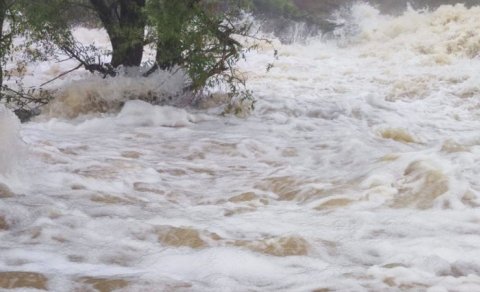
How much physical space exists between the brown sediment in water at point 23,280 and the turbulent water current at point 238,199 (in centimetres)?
1

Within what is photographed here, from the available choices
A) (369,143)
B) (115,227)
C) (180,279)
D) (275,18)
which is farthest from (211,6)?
(275,18)

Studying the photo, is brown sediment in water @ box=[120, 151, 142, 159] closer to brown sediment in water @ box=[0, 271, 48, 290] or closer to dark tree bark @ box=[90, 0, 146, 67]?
dark tree bark @ box=[90, 0, 146, 67]

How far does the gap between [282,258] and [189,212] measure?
1.06 meters

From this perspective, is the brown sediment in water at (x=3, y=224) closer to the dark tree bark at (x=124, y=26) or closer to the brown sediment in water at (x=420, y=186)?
the brown sediment in water at (x=420, y=186)

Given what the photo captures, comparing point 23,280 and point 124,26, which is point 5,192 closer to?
point 23,280

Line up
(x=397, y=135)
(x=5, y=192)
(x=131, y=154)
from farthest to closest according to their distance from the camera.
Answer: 1. (x=397, y=135)
2. (x=131, y=154)
3. (x=5, y=192)

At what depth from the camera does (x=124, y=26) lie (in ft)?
27.8

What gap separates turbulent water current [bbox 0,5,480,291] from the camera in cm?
298

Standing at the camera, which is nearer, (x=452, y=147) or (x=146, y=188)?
(x=146, y=188)

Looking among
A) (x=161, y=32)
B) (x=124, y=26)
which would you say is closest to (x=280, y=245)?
(x=161, y=32)

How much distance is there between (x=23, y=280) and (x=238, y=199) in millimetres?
1982

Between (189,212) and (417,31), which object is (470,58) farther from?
(189,212)

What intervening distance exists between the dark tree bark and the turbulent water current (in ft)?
1.72

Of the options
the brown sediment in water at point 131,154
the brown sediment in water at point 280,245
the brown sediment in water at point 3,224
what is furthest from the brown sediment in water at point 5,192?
the brown sediment in water at point 131,154
